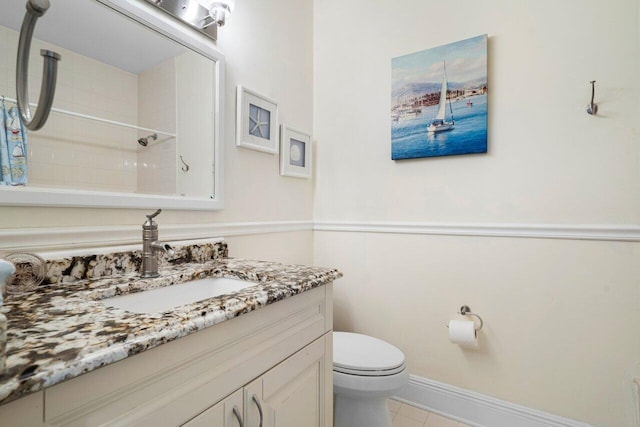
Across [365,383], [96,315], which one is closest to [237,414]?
[96,315]

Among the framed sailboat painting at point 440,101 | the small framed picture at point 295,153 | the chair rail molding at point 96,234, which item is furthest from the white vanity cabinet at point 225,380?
the framed sailboat painting at point 440,101

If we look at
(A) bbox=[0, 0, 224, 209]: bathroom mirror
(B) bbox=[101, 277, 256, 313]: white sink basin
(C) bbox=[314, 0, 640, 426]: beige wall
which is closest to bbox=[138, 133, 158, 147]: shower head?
(A) bbox=[0, 0, 224, 209]: bathroom mirror

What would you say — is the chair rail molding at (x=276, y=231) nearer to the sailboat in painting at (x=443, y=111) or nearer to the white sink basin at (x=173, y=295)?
the white sink basin at (x=173, y=295)

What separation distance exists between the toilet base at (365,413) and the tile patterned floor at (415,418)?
0.31m

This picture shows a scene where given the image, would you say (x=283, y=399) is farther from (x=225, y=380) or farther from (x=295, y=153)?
(x=295, y=153)

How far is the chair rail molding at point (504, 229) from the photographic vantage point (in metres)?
1.26

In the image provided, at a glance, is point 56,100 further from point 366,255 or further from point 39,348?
point 366,255

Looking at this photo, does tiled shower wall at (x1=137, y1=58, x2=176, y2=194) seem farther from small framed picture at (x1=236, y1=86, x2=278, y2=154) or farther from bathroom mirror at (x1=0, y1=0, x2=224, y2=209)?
small framed picture at (x1=236, y1=86, x2=278, y2=154)

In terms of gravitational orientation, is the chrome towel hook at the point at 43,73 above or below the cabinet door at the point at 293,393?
above

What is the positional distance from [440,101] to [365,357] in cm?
130

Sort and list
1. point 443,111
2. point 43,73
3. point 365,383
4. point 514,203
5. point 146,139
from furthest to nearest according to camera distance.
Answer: point 443,111
point 514,203
point 365,383
point 146,139
point 43,73

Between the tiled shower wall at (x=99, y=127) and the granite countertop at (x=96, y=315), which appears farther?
the tiled shower wall at (x=99, y=127)

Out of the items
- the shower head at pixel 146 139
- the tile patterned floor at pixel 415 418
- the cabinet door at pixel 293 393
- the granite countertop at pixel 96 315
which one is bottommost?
the tile patterned floor at pixel 415 418

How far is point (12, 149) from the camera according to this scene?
2.63 ft
